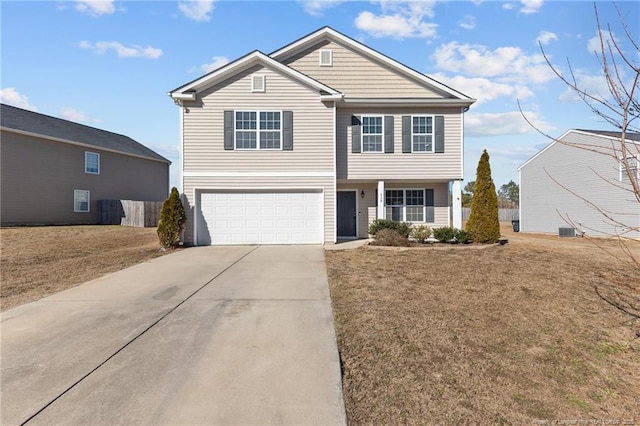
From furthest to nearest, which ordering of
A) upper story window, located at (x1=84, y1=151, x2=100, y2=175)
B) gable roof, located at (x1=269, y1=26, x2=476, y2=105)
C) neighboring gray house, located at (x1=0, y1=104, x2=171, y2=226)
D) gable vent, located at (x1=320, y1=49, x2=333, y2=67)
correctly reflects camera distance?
upper story window, located at (x1=84, y1=151, x2=100, y2=175), neighboring gray house, located at (x1=0, y1=104, x2=171, y2=226), gable vent, located at (x1=320, y1=49, x2=333, y2=67), gable roof, located at (x1=269, y1=26, x2=476, y2=105)

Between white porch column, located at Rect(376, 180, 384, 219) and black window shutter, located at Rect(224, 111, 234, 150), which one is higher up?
black window shutter, located at Rect(224, 111, 234, 150)

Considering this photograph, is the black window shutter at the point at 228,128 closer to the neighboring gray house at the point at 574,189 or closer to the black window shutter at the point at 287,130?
the black window shutter at the point at 287,130

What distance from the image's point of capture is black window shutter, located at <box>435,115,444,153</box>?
14.6 m

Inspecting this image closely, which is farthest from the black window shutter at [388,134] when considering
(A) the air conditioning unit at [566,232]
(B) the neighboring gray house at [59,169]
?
(B) the neighboring gray house at [59,169]

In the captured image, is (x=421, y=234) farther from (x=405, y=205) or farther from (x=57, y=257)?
(x=57, y=257)

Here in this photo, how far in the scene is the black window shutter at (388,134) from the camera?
14.6 metres

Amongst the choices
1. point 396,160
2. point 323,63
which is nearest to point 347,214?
point 396,160

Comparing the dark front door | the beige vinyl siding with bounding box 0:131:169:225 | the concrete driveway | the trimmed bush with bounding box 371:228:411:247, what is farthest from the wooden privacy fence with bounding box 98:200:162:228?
the concrete driveway

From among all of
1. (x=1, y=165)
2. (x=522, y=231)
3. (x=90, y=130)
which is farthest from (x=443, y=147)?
(x=90, y=130)

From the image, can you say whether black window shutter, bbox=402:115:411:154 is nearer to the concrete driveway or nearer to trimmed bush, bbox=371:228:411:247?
trimmed bush, bbox=371:228:411:247

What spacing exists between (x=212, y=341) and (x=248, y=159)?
984 cm

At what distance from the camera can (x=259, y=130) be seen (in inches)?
547

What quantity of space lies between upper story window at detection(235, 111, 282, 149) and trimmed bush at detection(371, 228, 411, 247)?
16.6ft

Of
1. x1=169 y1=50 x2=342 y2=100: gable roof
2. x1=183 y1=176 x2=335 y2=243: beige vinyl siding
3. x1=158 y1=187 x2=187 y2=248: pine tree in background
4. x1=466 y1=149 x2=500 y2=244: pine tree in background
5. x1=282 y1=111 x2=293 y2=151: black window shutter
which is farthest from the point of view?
x1=282 y1=111 x2=293 y2=151: black window shutter
